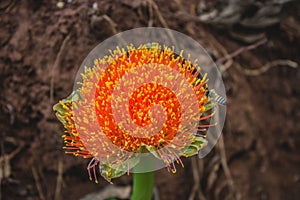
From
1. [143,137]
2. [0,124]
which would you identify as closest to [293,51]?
[143,137]

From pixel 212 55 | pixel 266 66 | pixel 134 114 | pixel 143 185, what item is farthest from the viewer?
pixel 266 66

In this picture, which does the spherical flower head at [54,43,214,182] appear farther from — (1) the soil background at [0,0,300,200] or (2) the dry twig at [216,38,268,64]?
(2) the dry twig at [216,38,268,64]

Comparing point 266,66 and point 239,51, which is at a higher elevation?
point 239,51

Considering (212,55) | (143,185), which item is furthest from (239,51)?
(143,185)

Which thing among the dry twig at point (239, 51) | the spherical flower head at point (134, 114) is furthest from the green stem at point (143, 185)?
the dry twig at point (239, 51)

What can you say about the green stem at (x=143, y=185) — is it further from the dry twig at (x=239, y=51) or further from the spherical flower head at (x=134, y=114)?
the dry twig at (x=239, y=51)

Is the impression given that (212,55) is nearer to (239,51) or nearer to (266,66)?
(239,51)

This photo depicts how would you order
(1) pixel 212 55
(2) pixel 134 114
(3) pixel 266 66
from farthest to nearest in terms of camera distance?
(3) pixel 266 66, (1) pixel 212 55, (2) pixel 134 114
